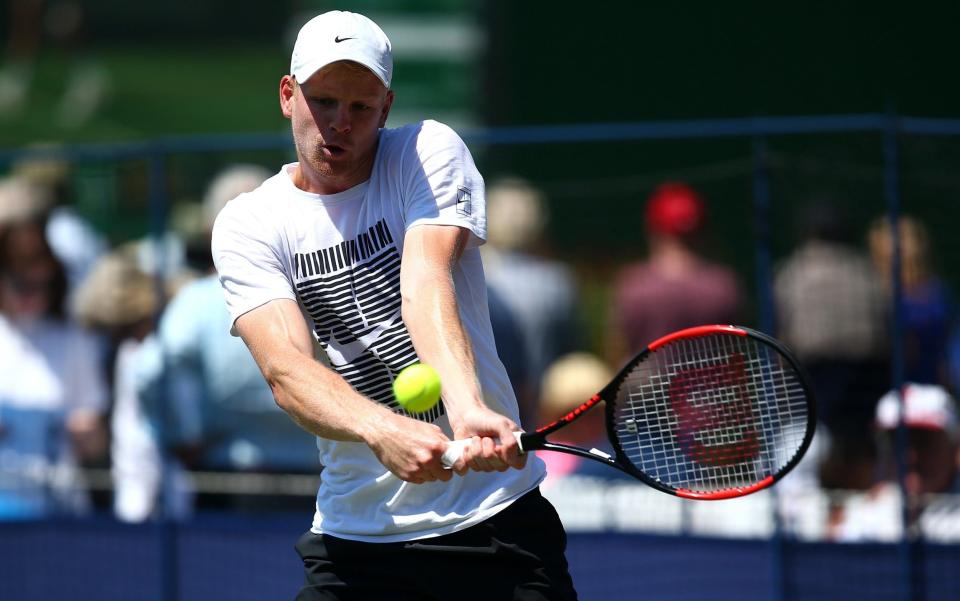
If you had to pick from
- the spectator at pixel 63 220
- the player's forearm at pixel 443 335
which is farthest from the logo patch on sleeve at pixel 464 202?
the spectator at pixel 63 220

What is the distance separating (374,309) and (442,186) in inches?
13.0

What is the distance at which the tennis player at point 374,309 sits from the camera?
131 inches

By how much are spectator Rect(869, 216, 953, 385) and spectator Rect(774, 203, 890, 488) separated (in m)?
0.08

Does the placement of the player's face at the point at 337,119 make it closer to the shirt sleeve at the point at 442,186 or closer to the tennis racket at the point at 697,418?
the shirt sleeve at the point at 442,186

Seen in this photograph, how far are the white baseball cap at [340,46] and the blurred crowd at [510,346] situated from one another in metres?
2.60

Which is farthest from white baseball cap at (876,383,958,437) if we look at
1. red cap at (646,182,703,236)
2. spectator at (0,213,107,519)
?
spectator at (0,213,107,519)

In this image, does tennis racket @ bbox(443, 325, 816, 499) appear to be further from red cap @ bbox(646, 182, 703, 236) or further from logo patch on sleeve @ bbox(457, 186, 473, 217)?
red cap @ bbox(646, 182, 703, 236)

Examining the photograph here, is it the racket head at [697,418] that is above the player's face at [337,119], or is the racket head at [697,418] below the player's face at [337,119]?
below

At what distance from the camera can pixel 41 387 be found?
661 cm

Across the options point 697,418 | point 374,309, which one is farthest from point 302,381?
point 697,418

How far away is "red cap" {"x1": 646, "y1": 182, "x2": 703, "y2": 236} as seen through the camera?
5863 millimetres

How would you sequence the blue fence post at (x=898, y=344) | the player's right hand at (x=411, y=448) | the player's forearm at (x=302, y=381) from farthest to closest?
the blue fence post at (x=898, y=344) → the player's forearm at (x=302, y=381) → the player's right hand at (x=411, y=448)

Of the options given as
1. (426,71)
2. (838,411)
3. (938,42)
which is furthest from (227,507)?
(938,42)

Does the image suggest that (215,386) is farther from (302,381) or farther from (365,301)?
(302,381)
